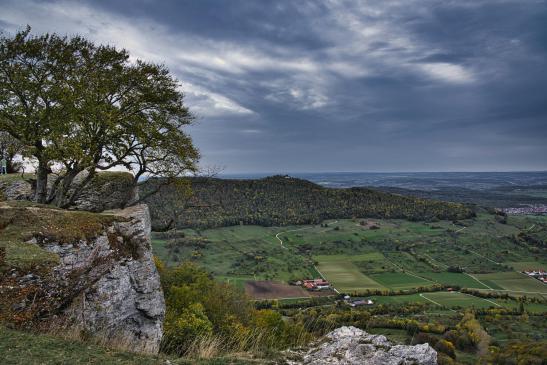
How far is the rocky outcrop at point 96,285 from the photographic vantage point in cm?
1082

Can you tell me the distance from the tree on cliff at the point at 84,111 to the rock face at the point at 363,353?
14.6 metres

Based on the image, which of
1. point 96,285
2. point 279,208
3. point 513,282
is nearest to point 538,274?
point 513,282

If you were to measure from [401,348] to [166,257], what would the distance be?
341ft

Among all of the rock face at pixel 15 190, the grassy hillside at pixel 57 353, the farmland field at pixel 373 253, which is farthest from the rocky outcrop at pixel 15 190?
the farmland field at pixel 373 253

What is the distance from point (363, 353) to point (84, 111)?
1802 cm

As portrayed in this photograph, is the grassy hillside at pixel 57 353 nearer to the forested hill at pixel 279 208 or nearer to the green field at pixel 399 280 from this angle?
the green field at pixel 399 280

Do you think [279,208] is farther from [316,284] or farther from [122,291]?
[122,291]

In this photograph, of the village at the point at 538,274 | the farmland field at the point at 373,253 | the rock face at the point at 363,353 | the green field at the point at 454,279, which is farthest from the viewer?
the village at the point at 538,274

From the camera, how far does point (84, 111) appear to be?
19.0 metres

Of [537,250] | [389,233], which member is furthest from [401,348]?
[537,250]

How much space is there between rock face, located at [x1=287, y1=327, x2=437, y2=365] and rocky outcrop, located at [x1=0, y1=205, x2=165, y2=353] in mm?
6137

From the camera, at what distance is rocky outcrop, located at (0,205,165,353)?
35.5 feet

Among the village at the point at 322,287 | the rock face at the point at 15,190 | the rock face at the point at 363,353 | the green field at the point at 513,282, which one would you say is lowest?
the green field at the point at 513,282

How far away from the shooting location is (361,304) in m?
90.9
